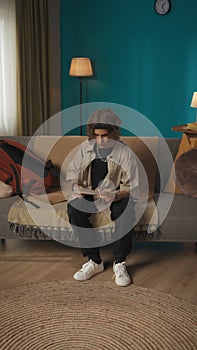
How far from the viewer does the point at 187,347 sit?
2.31 m

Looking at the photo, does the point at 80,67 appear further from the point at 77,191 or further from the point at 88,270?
the point at 88,270

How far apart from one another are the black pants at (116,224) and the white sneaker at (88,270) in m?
0.03

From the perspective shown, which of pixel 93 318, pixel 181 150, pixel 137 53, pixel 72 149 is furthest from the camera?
pixel 137 53

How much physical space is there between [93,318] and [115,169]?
37.8 inches

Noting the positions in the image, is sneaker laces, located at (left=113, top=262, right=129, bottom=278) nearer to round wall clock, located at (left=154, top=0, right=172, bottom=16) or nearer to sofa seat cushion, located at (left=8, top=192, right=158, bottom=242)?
sofa seat cushion, located at (left=8, top=192, right=158, bottom=242)

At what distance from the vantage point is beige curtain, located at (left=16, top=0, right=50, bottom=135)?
4.99 m

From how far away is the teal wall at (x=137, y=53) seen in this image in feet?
17.4

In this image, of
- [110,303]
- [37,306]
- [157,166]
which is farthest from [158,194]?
[37,306]

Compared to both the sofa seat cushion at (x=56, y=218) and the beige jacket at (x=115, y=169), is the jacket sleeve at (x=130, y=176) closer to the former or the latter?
the beige jacket at (x=115, y=169)

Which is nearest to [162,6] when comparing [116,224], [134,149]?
[134,149]

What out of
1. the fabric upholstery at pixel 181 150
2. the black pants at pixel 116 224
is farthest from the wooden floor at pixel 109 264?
the fabric upholstery at pixel 181 150

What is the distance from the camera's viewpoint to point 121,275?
2963 millimetres

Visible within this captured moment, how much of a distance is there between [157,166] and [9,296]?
136 cm

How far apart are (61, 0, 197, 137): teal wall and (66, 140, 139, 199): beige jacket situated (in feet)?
7.95
